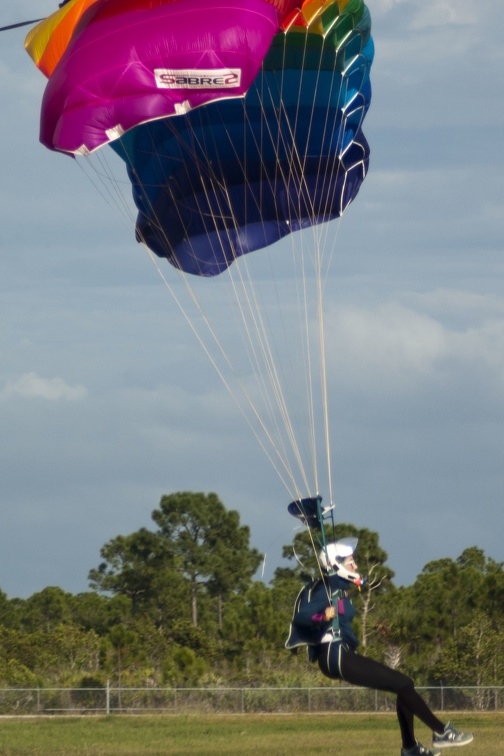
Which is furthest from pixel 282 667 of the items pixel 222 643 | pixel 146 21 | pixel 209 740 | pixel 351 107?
pixel 146 21

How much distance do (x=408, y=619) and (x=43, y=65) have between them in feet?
80.3

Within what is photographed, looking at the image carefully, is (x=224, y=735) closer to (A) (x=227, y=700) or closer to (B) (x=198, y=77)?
(A) (x=227, y=700)

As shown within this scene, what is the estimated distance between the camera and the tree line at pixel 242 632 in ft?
97.9

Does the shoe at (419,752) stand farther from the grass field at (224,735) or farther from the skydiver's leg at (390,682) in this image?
the grass field at (224,735)

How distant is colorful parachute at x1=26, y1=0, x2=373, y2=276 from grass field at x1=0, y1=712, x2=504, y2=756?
5716 millimetres

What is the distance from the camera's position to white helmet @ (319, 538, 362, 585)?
10.6 m

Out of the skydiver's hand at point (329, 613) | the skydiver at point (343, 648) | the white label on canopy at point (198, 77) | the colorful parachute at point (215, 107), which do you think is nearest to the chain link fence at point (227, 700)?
the colorful parachute at point (215, 107)

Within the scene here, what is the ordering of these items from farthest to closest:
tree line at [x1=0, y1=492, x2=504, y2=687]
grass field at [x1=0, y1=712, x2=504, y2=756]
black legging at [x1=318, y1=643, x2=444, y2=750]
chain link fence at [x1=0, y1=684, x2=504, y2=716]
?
tree line at [x1=0, y1=492, x2=504, y2=687] < chain link fence at [x1=0, y1=684, x2=504, y2=716] < grass field at [x1=0, y1=712, x2=504, y2=756] < black legging at [x1=318, y1=643, x2=444, y2=750]

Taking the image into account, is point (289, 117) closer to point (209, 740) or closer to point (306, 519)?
point (306, 519)

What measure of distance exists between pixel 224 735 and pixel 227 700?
26.1 feet

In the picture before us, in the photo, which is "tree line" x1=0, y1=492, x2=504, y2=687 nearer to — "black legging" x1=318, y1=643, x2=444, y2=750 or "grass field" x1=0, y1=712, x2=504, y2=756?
"grass field" x1=0, y1=712, x2=504, y2=756

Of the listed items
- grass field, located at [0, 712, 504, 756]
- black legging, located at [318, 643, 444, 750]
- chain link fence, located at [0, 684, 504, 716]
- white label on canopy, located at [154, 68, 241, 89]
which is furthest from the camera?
chain link fence, located at [0, 684, 504, 716]

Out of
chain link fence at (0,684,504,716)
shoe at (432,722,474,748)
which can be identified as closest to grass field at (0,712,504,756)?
chain link fence at (0,684,504,716)

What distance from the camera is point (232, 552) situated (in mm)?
48562
